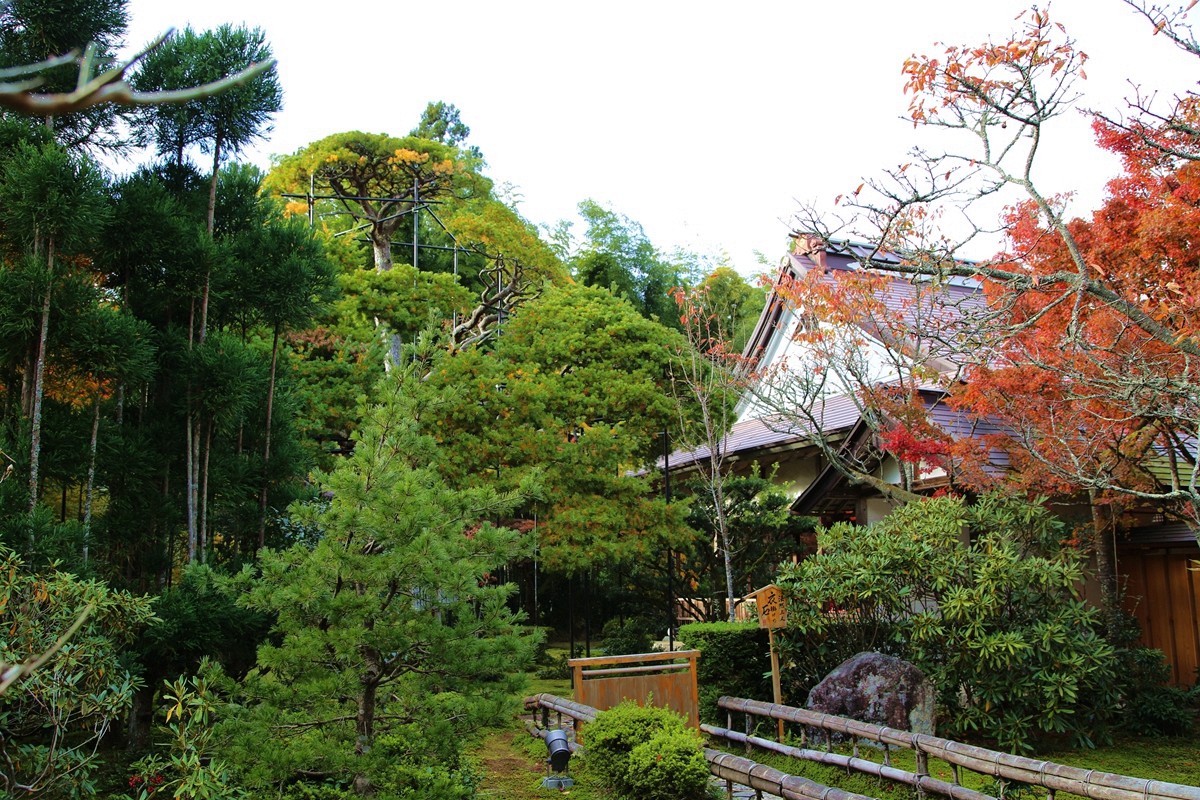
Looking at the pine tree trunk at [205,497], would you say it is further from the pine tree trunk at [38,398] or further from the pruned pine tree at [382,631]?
the pruned pine tree at [382,631]

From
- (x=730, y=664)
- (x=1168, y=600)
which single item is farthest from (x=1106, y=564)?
(x=730, y=664)

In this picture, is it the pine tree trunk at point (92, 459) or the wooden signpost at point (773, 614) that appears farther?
the wooden signpost at point (773, 614)

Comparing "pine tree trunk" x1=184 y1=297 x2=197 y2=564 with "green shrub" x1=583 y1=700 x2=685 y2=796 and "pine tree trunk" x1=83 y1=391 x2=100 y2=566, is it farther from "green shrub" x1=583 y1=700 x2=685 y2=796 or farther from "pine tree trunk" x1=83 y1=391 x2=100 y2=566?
"green shrub" x1=583 y1=700 x2=685 y2=796

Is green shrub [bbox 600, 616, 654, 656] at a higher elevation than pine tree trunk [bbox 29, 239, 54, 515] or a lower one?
lower

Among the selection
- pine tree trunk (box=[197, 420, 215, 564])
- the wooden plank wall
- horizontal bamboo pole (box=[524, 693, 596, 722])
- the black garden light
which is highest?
pine tree trunk (box=[197, 420, 215, 564])

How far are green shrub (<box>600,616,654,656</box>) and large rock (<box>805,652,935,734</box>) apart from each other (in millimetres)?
5571

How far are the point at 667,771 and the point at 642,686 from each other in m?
2.84

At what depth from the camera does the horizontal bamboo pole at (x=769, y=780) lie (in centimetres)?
629

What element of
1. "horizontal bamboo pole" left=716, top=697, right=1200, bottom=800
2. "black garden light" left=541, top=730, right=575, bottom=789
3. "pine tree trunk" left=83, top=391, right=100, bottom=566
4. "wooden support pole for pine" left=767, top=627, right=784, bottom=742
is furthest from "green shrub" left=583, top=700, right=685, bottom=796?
"pine tree trunk" left=83, top=391, right=100, bottom=566

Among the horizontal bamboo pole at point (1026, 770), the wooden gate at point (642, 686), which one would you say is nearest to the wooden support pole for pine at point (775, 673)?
the wooden gate at point (642, 686)

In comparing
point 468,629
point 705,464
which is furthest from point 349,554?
point 705,464

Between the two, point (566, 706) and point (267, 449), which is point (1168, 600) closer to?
point (566, 706)

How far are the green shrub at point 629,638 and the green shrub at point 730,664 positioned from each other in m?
3.73

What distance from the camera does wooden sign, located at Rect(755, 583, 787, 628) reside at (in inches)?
407
